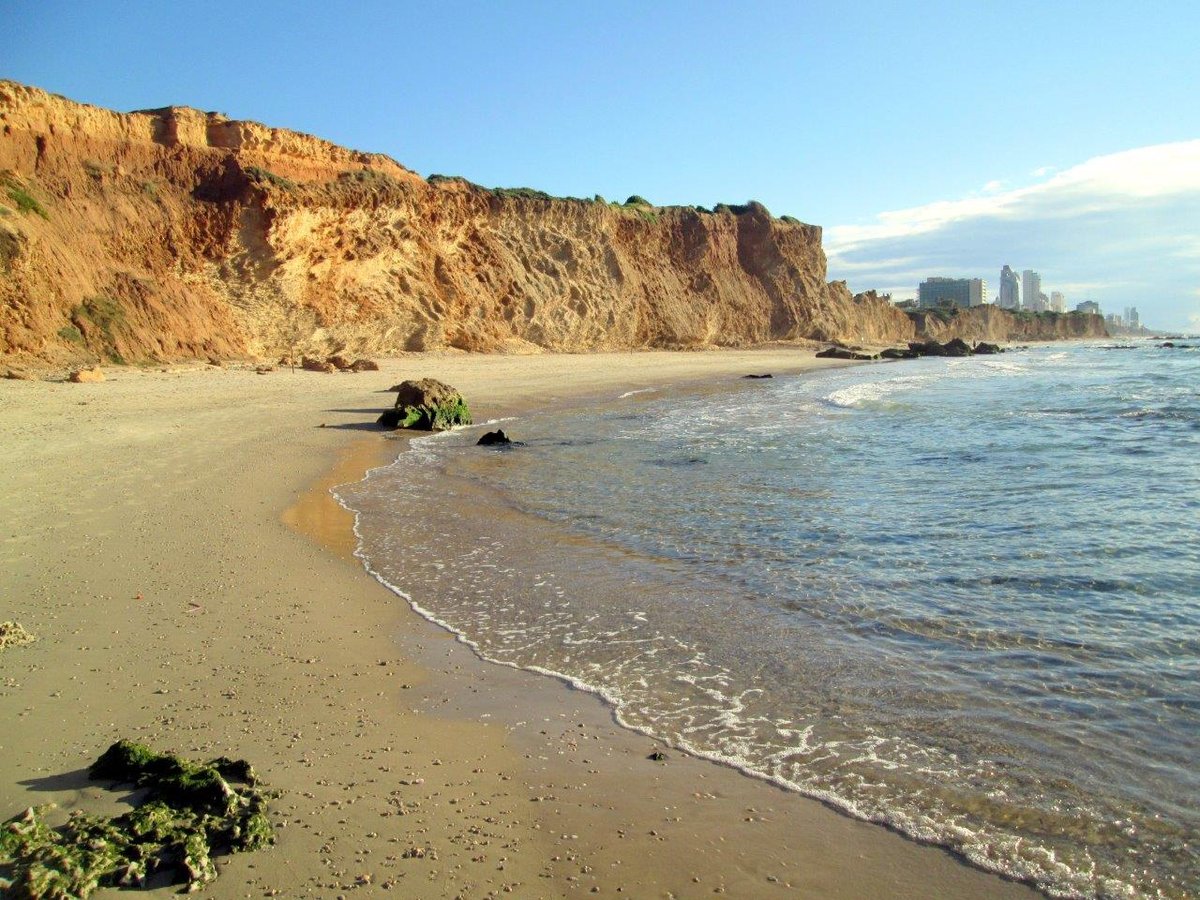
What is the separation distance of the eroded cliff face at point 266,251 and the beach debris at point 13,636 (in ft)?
62.1

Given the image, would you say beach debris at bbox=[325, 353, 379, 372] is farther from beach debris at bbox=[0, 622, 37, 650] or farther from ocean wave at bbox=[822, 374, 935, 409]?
beach debris at bbox=[0, 622, 37, 650]

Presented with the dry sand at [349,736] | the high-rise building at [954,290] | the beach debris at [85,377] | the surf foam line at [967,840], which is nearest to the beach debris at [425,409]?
the beach debris at [85,377]

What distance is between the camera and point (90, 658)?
4.11 m

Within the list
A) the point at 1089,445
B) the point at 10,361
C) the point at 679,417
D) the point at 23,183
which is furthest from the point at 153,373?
the point at 1089,445

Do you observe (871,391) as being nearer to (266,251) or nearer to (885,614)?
(885,614)

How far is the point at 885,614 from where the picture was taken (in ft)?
16.4

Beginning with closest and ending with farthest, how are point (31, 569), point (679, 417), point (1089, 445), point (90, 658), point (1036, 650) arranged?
point (90, 658)
point (1036, 650)
point (31, 569)
point (1089, 445)
point (679, 417)

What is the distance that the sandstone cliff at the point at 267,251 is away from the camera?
2289 cm

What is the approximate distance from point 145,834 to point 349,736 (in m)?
0.94

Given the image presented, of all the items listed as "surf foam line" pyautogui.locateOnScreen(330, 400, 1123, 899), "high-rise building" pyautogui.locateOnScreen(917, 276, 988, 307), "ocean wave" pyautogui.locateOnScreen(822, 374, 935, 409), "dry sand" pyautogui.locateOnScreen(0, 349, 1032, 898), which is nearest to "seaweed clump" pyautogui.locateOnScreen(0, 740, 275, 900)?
"dry sand" pyautogui.locateOnScreen(0, 349, 1032, 898)

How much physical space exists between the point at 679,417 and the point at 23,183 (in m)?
20.6

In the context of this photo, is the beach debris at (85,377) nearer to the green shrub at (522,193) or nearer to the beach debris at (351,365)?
the beach debris at (351,365)

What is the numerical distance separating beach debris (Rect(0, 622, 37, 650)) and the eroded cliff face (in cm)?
1894

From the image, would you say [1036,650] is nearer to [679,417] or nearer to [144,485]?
[144,485]
